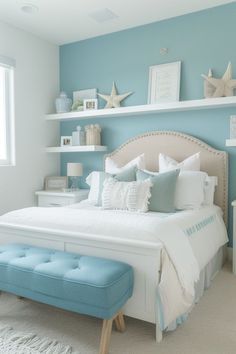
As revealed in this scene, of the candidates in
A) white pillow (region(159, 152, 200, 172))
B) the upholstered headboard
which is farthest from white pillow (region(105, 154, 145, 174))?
white pillow (region(159, 152, 200, 172))

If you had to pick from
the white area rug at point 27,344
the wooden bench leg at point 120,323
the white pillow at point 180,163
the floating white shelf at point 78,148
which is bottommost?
the white area rug at point 27,344

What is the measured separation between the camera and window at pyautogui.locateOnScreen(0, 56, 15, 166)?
373 cm

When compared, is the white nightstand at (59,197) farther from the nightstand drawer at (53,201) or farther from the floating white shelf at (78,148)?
the floating white shelf at (78,148)

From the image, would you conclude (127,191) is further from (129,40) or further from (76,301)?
(129,40)

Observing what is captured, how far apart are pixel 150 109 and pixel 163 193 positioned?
117 cm

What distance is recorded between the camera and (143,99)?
3787 millimetres

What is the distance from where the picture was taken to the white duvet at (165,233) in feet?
6.21

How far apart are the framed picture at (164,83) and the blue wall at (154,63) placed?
0.22 feet

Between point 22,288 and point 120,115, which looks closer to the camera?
point 22,288

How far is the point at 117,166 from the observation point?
148 inches

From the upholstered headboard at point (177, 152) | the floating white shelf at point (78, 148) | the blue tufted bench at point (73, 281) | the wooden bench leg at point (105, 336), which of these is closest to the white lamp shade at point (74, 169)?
the floating white shelf at point (78, 148)

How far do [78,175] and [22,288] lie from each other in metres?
2.19

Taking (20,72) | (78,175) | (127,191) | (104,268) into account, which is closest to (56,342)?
(104,268)

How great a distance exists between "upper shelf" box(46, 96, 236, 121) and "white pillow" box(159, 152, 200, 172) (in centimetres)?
51
